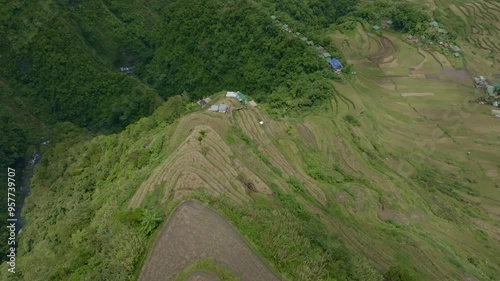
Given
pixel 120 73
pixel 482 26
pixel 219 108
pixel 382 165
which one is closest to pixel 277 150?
pixel 219 108

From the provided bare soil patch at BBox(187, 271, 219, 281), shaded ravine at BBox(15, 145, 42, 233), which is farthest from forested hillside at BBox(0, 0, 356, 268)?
bare soil patch at BBox(187, 271, 219, 281)

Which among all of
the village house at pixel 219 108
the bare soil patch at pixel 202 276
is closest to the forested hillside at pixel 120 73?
the village house at pixel 219 108

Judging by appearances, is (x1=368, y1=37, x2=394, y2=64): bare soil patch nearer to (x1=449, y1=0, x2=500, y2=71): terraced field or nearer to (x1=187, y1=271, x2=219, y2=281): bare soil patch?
(x1=449, y1=0, x2=500, y2=71): terraced field

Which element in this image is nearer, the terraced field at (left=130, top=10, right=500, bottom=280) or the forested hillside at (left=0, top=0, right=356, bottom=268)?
the terraced field at (left=130, top=10, right=500, bottom=280)

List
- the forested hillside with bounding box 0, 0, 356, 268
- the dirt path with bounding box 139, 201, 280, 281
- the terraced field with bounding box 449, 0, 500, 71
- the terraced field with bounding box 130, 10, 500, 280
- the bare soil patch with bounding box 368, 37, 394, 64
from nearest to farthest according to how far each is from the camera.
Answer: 1. the dirt path with bounding box 139, 201, 280, 281
2. the terraced field with bounding box 130, 10, 500, 280
3. the forested hillside with bounding box 0, 0, 356, 268
4. the bare soil patch with bounding box 368, 37, 394, 64
5. the terraced field with bounding box 449, 0, 500, 71

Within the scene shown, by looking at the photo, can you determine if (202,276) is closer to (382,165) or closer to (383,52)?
(382,165)

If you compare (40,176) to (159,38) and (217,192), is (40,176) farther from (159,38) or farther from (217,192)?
(159,38)

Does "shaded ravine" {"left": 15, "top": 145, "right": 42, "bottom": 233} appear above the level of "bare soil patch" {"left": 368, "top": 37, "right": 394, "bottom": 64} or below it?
below

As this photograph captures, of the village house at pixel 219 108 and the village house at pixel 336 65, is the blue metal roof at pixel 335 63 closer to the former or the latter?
the village house at pixel 336 65
